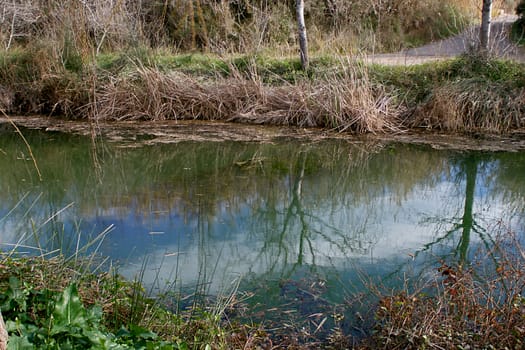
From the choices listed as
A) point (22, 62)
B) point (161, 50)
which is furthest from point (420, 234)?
point (22, 62)

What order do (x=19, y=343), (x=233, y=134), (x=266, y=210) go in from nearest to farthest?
(x=19, y=343), (x=266, y=210), (x=233, y=134)

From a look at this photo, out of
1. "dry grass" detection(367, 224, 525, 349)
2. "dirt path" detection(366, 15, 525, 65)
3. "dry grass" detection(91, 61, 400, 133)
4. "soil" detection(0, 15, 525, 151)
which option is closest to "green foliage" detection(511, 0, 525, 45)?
"dirt path" detection(366, 15, 525, 65)

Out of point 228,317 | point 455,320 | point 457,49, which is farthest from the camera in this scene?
point 457,49

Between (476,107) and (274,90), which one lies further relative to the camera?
(274,90)

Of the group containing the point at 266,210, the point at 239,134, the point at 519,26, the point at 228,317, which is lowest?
the point at 228,317

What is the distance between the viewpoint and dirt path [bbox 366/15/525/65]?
29.9ft

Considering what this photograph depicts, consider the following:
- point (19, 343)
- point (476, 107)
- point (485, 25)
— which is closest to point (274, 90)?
point (476, 107)

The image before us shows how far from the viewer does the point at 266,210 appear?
18.4 feet

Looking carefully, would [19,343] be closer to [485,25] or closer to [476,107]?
[476,107]

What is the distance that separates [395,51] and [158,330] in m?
10.0

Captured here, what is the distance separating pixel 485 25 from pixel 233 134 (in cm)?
419

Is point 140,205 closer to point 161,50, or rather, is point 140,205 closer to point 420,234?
point 420,234

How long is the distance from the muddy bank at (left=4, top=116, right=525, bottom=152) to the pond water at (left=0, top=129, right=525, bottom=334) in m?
0.21

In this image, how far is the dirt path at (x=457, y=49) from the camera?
9117 millimetres
